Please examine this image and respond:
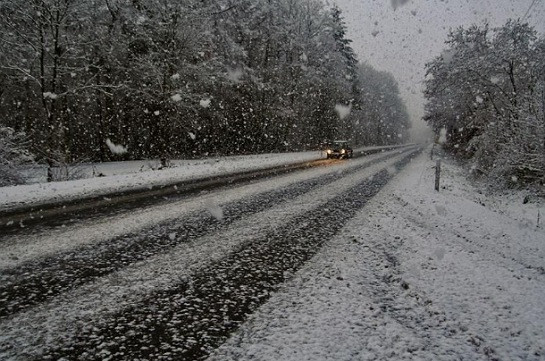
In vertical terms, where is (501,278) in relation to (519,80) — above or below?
below

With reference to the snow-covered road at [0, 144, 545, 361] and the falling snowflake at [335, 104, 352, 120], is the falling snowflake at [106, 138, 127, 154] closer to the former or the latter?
the snow-covered road at [0, 144, 545, 361]

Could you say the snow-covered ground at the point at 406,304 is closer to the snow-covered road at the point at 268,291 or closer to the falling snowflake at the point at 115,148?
the snow-covered road at the point at 268,291

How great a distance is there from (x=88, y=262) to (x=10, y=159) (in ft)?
37.6

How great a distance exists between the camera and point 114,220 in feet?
21.7

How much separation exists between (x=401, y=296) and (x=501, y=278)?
149 cm

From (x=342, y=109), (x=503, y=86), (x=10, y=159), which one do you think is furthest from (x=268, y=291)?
(x=342, y=109)

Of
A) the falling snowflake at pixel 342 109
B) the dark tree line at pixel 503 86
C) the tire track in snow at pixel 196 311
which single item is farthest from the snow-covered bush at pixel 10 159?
the falling snowflake at pixel 342 109

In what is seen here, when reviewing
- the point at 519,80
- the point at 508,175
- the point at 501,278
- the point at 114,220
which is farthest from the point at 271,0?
the point at 501,278

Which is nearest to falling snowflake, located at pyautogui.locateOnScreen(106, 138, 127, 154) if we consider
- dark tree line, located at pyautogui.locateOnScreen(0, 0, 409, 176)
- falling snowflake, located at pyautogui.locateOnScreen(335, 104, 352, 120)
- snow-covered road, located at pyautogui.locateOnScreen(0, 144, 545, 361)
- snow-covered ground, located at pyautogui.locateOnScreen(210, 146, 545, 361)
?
dark tree line, located at pyautogui.locateOnScreen(0, 0, 409, 176)

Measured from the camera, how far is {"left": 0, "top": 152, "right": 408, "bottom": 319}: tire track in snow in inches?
136

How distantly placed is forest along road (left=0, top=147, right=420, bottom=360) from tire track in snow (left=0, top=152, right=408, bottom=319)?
12 millimetres

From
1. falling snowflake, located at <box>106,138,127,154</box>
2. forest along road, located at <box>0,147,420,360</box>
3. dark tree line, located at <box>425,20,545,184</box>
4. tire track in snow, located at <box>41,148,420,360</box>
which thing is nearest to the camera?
tire track in snow, located at <box>41,148,420,360</box>

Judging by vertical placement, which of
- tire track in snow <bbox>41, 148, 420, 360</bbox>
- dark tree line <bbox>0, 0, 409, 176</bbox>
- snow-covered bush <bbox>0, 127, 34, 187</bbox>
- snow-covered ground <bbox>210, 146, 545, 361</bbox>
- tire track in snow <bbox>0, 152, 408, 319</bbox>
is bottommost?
snow-covered ground <bbox>210, 146, 545, 361</bbox>

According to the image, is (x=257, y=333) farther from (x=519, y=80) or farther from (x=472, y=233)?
(x=519, y=80)
